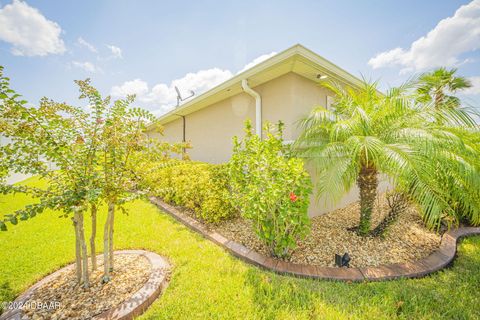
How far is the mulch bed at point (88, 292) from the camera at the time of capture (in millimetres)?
2045

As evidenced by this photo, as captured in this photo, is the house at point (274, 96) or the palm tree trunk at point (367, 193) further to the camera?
the house at point (274, 96)

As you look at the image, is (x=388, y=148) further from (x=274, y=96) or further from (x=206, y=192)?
(x=206, y=192)

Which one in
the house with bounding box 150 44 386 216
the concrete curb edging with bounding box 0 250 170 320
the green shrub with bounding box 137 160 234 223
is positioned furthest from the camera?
the green shrub with bounding box 137 160 234 223

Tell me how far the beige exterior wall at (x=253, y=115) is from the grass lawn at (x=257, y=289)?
1299mm

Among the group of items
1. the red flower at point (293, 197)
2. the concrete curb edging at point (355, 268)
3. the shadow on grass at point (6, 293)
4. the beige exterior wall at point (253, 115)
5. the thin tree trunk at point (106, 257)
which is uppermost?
the beige exterior wall at point (253, 115)

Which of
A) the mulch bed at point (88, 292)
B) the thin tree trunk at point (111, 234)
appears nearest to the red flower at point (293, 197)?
the mulch bed at point (88, 292)

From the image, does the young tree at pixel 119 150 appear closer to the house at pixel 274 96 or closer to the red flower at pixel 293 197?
the house at pixel 274 96

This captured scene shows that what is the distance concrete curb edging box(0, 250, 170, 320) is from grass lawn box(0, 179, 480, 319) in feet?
0.35

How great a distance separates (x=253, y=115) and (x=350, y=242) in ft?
13.0

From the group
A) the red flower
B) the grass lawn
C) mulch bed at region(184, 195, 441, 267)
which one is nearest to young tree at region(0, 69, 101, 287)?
the grass lawn

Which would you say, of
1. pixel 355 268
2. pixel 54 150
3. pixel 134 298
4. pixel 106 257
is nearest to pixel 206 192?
pixel 106 257

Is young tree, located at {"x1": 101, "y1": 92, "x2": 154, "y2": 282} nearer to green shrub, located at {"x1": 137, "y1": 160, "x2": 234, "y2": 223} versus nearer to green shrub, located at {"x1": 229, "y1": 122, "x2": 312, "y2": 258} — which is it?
green shrub, located at {"x1": 137, "y1": 160, "x2": 234, "y2": 223}

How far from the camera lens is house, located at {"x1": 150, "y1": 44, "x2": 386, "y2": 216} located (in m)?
4.02

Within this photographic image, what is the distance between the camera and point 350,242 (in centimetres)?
364
